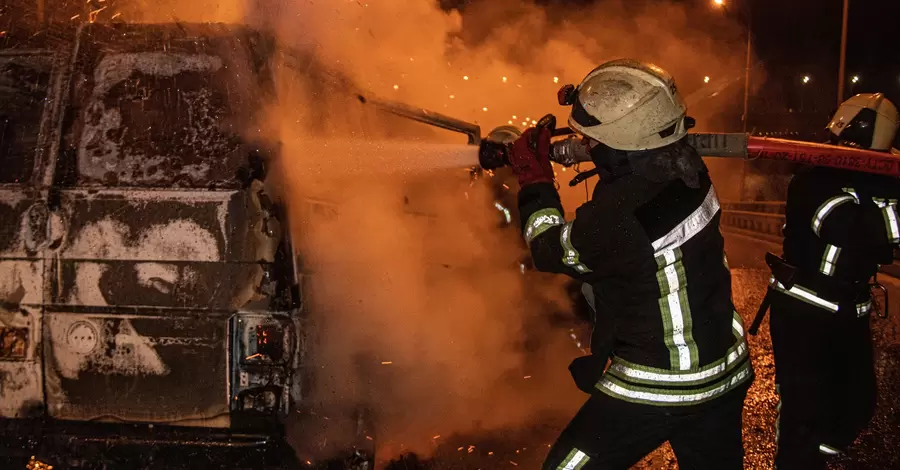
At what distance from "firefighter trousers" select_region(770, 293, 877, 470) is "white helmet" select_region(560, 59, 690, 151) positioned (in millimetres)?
1421

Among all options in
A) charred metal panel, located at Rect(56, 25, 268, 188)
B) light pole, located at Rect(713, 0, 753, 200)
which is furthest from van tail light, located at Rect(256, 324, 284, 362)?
light pole, located at Rect(713, 0, 753, 200)

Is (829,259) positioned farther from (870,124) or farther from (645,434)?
(645,434)

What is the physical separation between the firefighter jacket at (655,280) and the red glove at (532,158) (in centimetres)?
25

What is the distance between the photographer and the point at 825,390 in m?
3.06

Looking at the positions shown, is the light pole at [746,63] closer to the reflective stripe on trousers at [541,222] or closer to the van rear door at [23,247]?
the reflective stripe on trousers at [541,222]

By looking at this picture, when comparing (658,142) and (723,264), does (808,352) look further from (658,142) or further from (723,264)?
(658,142)

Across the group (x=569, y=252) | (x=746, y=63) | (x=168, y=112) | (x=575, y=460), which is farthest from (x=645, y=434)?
(x=746, y=63)

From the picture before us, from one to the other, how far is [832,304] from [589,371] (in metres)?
1.48

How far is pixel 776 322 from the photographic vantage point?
10.7ft

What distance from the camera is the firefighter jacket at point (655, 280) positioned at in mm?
2135

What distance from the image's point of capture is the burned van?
2607mm

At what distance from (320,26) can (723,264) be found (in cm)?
257

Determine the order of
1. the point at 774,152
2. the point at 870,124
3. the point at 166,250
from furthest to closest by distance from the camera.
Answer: the point at 870,124, the point at 166,250, the point at 774,152

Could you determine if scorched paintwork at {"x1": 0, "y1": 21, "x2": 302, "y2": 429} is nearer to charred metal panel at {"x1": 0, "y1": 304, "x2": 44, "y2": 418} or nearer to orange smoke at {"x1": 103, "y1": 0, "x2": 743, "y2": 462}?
charred metal panel at {"x1": 0, "y1": 304, "x2": 44, "y2": 418}
